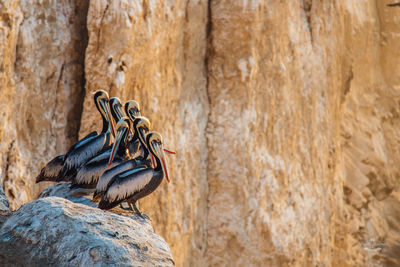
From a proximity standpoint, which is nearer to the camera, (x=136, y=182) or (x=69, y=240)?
(x=69, y=240)

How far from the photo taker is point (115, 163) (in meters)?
5.84

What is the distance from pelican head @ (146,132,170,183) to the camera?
18.6ft

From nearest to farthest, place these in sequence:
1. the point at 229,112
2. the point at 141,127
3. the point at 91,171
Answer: the point at 91,171, the point at 141,127, the point at 229,112

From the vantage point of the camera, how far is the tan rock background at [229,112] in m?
7.41

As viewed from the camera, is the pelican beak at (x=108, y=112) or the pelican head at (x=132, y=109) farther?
the pelican head at (x=132, y=109)

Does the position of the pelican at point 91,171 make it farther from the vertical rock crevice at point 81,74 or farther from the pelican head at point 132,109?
the vertical rock crevice at point 81,74

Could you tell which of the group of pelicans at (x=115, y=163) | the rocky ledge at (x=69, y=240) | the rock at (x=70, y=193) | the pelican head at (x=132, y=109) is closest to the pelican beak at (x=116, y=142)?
the group of pelicans at (x=115, y=163)

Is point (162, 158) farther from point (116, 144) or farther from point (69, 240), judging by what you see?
point (69, 240)

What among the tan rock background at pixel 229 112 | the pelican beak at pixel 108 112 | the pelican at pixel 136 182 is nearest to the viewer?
the pelican at pixel 136 182

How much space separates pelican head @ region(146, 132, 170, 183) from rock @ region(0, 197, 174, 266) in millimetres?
1318

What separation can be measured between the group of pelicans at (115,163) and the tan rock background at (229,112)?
41.0 inches

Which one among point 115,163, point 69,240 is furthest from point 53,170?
point 69,240

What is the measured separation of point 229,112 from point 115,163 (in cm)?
420

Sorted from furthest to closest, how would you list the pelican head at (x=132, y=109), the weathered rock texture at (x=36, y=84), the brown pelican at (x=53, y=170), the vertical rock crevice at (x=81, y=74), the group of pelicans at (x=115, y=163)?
the vertical rock crevice at (x=81, y=74)
the weathered rock texture at (x=36, y=84)
the pelican head at (x=132, y=109)
the brown pelican at (x=53, y=170)
the group of pelicans at (x=115, y=163)
